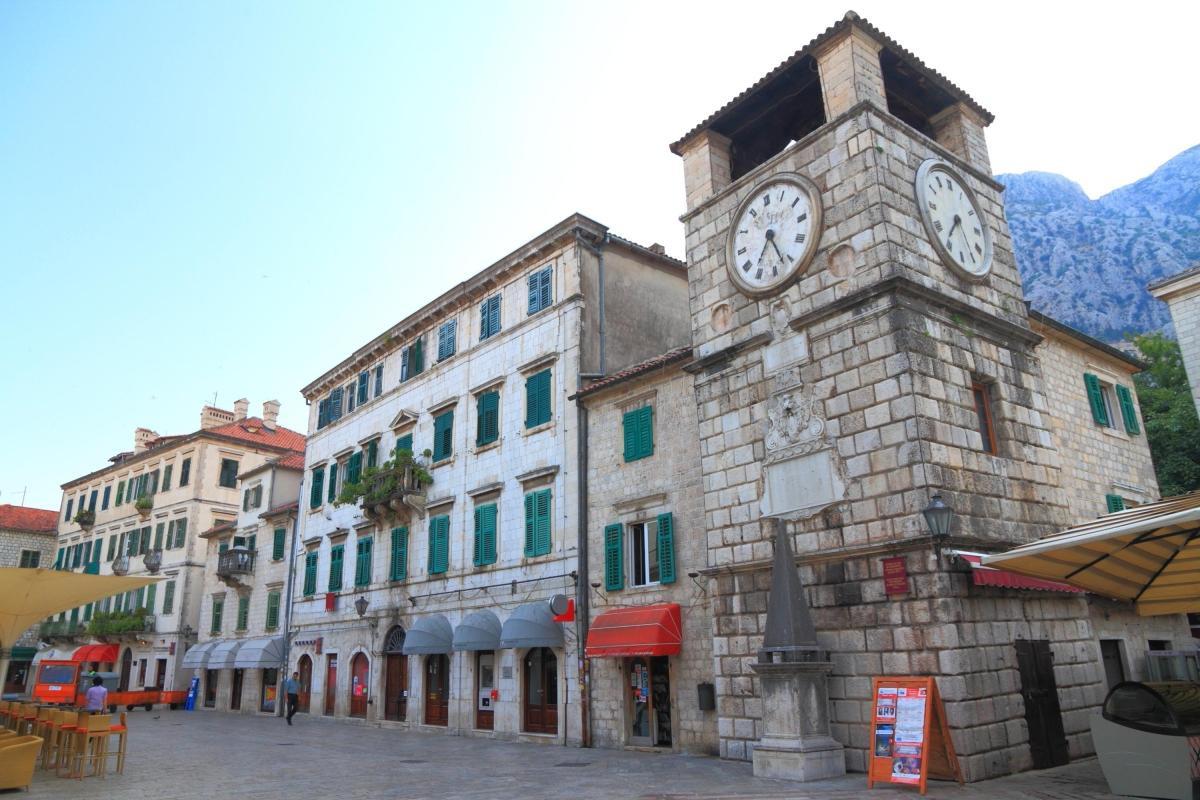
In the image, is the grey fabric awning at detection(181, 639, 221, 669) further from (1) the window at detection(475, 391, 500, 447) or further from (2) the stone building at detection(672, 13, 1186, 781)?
(2) the stone building at detection(672, 13, 1186, 781)

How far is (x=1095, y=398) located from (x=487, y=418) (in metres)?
15.4

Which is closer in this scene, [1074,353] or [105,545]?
[1074,353]

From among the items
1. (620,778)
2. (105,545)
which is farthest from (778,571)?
(105,545)

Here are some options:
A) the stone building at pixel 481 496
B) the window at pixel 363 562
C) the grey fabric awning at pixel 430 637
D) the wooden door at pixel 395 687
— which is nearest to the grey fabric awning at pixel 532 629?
the stone building at pixel 481 496

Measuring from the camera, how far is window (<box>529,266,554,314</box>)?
21266 millimetres

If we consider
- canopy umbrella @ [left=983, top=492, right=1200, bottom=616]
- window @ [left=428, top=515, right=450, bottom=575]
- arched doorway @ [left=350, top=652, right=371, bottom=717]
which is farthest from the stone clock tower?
arched doorway @ [left=350, top=652, right=371, bottom=717]

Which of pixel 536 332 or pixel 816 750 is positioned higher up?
pixel 536 332

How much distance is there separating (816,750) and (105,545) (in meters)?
48.1

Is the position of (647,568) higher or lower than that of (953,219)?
lower

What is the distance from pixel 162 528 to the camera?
41.8m

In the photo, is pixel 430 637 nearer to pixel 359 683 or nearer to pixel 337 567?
pixel 359 683

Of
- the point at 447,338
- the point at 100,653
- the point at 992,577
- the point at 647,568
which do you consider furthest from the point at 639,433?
the point at 100,653

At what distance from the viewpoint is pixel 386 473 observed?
81.8 feet

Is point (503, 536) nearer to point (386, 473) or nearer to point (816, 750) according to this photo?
point (386, 473)
